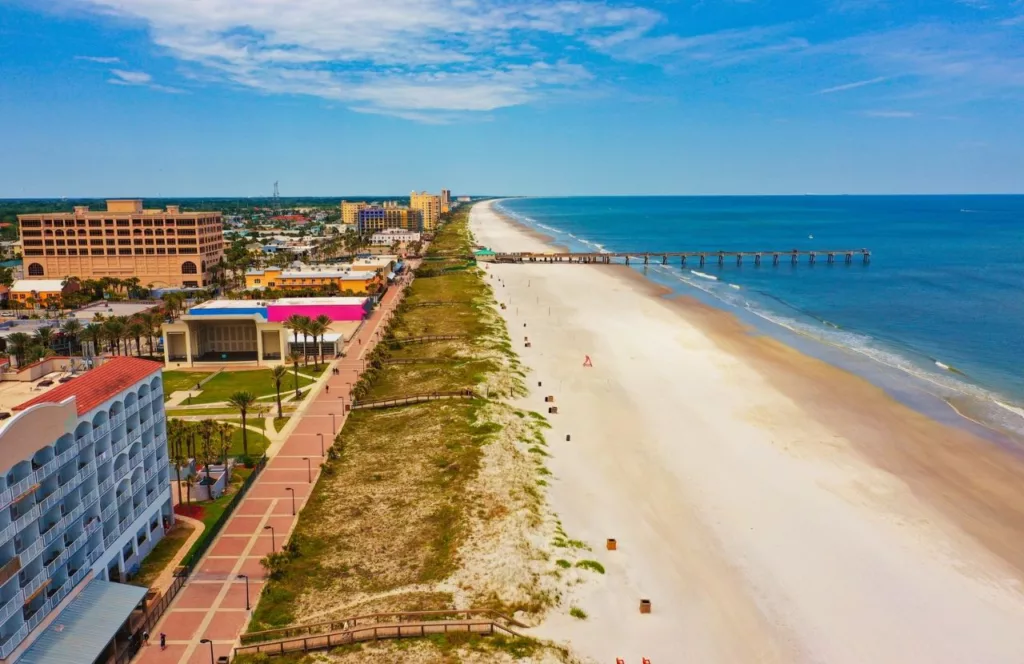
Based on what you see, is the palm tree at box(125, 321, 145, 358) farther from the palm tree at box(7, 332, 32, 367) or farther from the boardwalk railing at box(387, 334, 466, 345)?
the boardwalk railing at box(387, 334, 466, 345)

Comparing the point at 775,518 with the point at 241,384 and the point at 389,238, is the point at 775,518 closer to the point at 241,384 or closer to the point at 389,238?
the point at 241,384

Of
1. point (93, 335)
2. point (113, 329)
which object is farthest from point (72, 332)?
point (113, 329)

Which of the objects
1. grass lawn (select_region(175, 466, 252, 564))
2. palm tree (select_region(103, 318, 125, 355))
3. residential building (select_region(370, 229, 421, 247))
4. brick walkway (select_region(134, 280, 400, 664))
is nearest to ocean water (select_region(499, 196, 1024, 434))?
brick walkway (select_region(134, 280, 400, 664))

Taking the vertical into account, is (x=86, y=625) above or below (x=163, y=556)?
above

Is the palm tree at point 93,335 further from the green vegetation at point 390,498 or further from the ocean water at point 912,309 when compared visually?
the ocean water at point 912,309

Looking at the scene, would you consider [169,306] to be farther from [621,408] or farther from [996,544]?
[996,544]

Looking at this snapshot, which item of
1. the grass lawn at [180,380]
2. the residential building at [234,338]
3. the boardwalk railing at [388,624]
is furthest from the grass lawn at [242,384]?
the boardwalk railing at [388,624]
